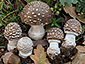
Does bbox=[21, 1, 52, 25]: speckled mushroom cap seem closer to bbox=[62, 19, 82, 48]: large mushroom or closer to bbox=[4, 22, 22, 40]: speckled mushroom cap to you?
bbox=[4, 22, 22, 40]: speckled mushroom cap

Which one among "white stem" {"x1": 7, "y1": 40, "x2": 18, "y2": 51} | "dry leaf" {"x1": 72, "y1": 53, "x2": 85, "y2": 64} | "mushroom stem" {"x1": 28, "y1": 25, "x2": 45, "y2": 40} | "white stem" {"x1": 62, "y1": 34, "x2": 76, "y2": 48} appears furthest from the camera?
"mushroom stem" {"x1": 28, "y1": 25, "x2": 45, "y2": 40}

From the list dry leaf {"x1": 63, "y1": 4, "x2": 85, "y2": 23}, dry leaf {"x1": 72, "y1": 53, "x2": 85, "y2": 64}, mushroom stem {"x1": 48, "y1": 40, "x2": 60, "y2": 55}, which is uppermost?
dry leaf {"x1": 63, "y1": 4, "x2": 85, "y2": 23}

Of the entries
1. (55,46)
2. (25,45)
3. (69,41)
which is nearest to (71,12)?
(69,41)

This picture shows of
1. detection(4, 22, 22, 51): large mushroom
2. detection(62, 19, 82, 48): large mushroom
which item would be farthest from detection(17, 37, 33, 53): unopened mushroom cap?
detection(62, 19, 82, 48): large mushroom

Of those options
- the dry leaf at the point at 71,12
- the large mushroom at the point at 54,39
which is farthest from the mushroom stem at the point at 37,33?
the dry leaf at the point at 71,12

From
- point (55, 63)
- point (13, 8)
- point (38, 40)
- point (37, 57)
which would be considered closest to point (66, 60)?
point (55, 63)

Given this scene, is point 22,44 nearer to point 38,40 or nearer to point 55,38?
point 38,40

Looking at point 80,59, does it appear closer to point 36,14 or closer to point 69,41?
point 69,41

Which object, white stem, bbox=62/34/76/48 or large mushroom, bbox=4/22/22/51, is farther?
white stem, bbox=62/34/76/48

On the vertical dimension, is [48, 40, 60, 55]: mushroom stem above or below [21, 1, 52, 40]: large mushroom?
below

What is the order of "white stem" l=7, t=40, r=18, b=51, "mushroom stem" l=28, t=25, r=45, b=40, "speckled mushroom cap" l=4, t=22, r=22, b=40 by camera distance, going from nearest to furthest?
1. "speckled mushroom cap" l=4, t=22, r=22, b=40
2. "white stem" l=7, t=40, r=18, b=51
3. "mushroom stem" l=28, t=25, r=45, b=40
